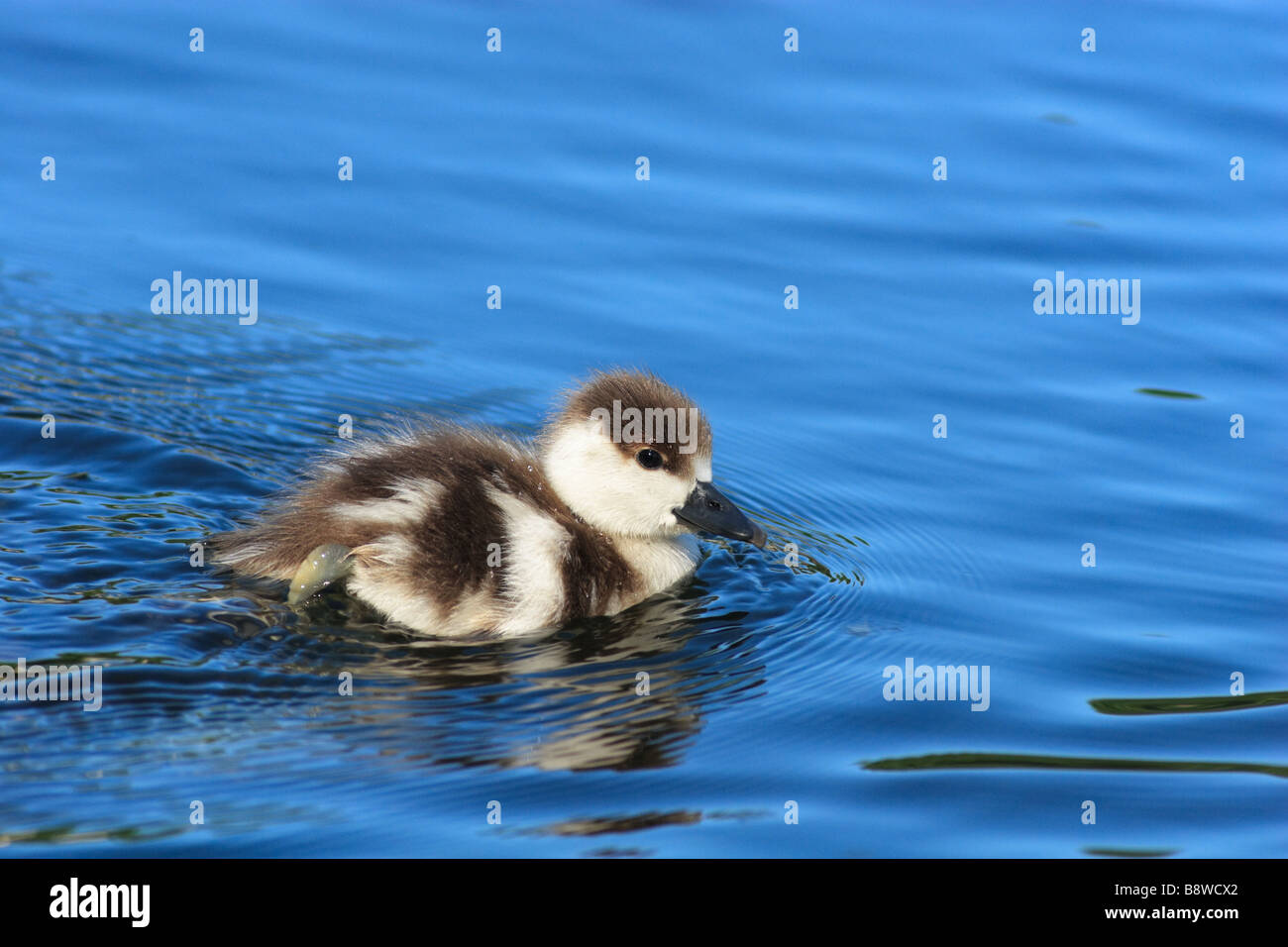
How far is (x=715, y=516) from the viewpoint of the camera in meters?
5.94

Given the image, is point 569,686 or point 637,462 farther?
point 637,462

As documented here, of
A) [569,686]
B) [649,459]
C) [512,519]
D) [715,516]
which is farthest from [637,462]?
[569,686]

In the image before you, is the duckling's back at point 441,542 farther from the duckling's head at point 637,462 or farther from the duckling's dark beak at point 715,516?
the duckling's dark beak at point 715,516

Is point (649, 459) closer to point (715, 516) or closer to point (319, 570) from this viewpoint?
point (715, 516)

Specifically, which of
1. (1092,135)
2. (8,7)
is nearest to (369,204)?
(8,7)

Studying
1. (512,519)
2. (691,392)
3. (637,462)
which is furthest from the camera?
(691,392)

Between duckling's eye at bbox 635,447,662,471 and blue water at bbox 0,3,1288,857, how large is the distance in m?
0.49

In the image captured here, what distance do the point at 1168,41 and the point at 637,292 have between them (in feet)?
13.8

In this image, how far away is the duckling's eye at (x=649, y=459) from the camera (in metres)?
5.87

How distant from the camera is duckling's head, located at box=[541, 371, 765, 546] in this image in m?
5.85

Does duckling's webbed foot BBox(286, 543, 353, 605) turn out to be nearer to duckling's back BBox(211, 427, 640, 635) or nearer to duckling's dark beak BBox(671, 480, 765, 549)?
duckling's back BBox(211, 427, 640, 635)

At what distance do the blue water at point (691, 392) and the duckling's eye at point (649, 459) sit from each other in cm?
49

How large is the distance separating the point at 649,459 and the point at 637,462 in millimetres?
43
